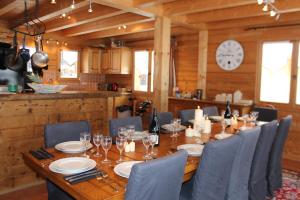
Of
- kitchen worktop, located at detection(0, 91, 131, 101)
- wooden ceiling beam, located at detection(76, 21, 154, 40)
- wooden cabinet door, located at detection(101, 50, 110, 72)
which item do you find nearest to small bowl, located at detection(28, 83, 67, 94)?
kitchen worktop, located at detection(0, 91, 131, 101)

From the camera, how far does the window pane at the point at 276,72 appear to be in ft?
15.0

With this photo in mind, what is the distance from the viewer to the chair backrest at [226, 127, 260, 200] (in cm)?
213

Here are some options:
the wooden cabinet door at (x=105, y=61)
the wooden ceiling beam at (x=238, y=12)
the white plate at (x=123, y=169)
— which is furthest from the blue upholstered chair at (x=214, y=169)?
the wooden cabinet door at (x=105, y=61)

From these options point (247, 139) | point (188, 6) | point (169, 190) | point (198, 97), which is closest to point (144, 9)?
point (188, 6)

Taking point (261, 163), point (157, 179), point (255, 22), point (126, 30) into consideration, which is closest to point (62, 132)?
point (157, 179)

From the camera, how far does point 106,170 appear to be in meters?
1.67

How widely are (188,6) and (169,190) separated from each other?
9.98 feet

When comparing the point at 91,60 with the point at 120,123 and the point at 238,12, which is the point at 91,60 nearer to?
the point at 238,12

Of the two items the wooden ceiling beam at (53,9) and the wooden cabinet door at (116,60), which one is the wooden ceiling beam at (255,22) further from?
the wooden ceiling beam at (53,9)

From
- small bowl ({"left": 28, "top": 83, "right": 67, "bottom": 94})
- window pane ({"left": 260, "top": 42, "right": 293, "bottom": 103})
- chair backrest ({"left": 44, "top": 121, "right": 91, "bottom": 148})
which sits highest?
window pane ({"left": 260, "top": 42, "right": 293, "bottom": 103})

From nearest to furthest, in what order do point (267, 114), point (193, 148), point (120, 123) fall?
point (193, 148) < point (120, 123) < point (267, 114)

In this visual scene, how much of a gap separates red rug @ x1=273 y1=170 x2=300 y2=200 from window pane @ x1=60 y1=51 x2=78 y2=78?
549cm

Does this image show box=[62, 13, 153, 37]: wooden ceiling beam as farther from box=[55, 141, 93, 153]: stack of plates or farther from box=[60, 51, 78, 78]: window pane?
box=[55, 141, 93, 153]: stack of plates

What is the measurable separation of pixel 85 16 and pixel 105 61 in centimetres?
245
